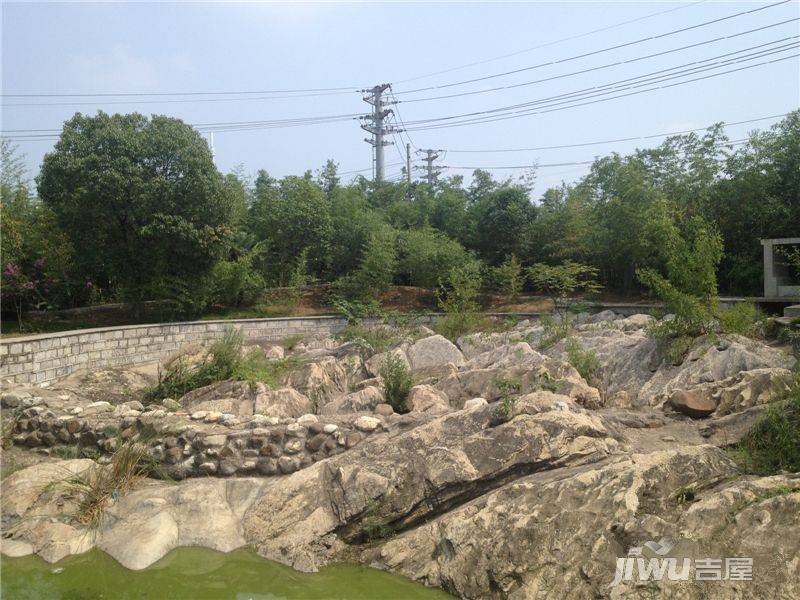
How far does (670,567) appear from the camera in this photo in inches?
164

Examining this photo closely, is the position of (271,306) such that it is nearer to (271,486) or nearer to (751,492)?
(271,486)

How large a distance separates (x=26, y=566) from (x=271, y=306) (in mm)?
13679

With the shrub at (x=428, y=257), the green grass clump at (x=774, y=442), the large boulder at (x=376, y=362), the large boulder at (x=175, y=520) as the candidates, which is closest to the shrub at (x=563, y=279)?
the shrub at (x=428, y=257)

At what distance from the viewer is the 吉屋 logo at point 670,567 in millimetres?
4020

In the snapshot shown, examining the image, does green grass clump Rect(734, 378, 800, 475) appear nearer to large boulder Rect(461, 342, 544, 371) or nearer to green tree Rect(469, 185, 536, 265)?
large boulder Rect(461, 342, 544, 371)

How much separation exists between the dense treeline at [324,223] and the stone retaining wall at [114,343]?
1.53 metres

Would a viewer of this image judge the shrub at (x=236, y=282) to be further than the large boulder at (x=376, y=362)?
Yes

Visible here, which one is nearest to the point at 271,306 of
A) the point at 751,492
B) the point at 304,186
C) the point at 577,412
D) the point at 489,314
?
the point at 304,186

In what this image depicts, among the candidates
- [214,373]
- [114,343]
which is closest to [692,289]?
[214,373]

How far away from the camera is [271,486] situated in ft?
19.1

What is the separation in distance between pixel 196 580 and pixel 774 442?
5.13 metres

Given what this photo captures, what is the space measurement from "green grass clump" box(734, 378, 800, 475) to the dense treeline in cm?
422

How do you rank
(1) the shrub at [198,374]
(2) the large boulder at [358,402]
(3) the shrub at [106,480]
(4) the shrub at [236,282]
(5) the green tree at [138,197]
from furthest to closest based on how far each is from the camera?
(4) the shrub at [236,282], (5) the green tree at [138,197], (1) the shrub at [198,374], (2) the large boulder at [358,402], (3) the shrub at [106,480]

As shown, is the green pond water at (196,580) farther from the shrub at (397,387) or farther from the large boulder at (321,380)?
the large boulder at (321,380)
